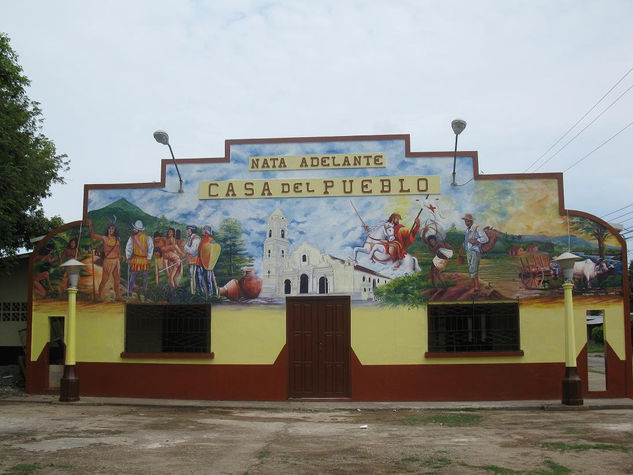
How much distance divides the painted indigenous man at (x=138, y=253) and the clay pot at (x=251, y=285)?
2364 millimetres

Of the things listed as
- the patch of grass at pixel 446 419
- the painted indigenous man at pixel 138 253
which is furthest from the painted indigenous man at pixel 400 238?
the painted indigenous man at pixel 138 253

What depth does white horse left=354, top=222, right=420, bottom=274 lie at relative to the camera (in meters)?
15.1

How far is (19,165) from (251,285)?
20.6ft

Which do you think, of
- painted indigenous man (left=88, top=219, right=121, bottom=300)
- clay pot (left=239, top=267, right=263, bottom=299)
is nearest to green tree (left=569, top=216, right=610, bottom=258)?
clay pot (left=239, top=267, right=263, bottom=299)

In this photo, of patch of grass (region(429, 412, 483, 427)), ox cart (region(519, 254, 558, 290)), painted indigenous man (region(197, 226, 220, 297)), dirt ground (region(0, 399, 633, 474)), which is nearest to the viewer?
dirt ground (region(0, 399, 633, 474))

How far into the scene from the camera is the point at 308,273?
1537 cm

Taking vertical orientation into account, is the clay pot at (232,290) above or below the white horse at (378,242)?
below

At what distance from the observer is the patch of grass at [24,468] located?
26.1 feet

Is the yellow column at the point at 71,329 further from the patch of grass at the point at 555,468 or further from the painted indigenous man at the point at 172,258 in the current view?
the patch of grass at the point at 555,468

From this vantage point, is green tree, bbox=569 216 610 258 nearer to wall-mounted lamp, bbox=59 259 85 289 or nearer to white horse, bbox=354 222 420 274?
white horse, bbox=354 222 420 274

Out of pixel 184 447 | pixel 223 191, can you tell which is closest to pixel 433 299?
pixel 223 191

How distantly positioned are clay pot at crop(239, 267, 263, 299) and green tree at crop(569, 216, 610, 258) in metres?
7.31

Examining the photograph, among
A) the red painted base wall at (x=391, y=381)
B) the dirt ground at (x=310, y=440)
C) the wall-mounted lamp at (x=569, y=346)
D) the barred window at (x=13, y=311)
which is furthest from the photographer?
the barred window at (x=13, y=311)

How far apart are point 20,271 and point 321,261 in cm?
893
